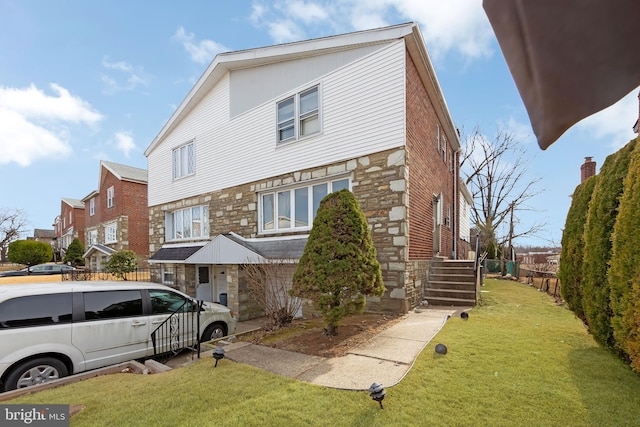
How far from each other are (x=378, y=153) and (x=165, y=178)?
11779mm

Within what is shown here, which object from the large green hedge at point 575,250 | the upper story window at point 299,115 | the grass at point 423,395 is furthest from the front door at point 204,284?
the large green hedge at point 575,250

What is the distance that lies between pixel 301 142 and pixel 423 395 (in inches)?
322

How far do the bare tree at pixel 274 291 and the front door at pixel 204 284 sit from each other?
560 cm

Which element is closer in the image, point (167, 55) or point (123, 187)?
point (167, 55)

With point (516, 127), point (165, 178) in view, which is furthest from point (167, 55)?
point (516, 127)

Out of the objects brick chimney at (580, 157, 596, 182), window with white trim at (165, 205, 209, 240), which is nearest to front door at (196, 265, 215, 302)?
window with white trim at (165, 205, 209, 240)

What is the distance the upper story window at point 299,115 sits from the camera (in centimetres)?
1034

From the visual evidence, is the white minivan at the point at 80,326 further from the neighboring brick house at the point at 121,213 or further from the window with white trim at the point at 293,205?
the neighboring brick house at the point at 121,213

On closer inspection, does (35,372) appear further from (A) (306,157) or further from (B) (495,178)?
(B) (495,178)

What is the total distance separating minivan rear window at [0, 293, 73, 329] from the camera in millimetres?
5125

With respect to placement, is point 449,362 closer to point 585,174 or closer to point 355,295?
point 355,295

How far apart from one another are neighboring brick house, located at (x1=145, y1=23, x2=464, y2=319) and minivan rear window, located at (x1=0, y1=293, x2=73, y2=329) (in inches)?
181

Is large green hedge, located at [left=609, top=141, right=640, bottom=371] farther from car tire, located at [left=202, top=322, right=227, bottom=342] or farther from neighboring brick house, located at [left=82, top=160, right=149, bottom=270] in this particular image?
neighboring brick house, located at [left=82, top=160, right=149, bottom=270]

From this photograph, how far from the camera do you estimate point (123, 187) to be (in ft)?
82.3
